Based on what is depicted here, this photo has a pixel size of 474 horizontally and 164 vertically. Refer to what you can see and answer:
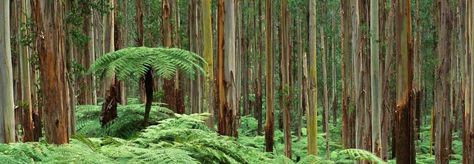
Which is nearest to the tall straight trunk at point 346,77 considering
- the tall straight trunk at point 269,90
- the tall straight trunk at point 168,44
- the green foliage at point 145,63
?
the tall straight trunk at point 269,90

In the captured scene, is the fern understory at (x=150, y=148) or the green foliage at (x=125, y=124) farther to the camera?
the green foliage at (x=125, y=124)

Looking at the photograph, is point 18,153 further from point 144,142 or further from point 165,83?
point 165,83

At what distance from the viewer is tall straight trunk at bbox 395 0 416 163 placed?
870 cm

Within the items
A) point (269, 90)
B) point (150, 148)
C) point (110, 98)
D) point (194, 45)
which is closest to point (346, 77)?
point (269, 90)

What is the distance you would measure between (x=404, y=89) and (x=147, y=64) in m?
5.70

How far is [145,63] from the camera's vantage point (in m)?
3.95

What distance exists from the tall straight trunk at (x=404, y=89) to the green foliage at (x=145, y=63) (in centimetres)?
533

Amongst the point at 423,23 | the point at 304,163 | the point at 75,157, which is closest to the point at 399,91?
the point at 304,163

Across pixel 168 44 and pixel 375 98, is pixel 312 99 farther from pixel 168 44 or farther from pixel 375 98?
pixel 168 44

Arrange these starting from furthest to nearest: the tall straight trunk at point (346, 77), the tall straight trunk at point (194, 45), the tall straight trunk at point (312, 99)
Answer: the tall straight trunk at point (194, 45) → the tall straight trunk at point (346, 77) → the tall straight trunk at point (312, 99)

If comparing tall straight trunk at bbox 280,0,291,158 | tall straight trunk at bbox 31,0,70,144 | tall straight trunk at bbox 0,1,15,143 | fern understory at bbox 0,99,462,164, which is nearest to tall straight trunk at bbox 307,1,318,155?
tall straight trunk at bbox 280,0,291,158

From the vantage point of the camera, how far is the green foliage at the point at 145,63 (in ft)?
12.8

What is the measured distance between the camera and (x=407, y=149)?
29.3 ft

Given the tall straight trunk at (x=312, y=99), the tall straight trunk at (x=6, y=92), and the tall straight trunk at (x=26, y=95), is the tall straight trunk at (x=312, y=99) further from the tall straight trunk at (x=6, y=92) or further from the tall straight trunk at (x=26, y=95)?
the tall straight trunk at (x=6, y=92)
